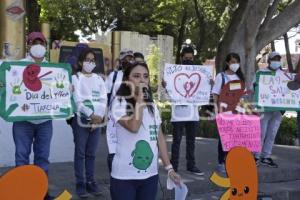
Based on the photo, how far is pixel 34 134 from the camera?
6.21m

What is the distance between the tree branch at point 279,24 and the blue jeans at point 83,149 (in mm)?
9147

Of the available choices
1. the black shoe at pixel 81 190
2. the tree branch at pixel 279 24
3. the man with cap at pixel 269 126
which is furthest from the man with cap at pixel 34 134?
the tree branch at pixel 279 24

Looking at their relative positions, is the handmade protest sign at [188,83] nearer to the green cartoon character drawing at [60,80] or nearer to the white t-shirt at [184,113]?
the white t-shirt at [184,113]

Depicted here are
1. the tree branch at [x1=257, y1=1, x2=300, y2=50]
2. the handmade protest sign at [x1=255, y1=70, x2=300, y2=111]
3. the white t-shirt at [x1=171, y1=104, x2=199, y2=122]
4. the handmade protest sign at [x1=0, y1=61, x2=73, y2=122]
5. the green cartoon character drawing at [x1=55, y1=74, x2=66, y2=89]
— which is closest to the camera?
the handmade protest sign at [x1=0, y1=61, x2=73, y2=122]

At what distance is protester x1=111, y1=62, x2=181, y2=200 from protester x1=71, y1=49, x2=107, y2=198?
2094mm

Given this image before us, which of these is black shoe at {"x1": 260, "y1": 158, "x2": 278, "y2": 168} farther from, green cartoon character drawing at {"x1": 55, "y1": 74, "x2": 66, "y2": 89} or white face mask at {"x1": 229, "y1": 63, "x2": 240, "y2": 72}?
green cartoon character drawing at {"x1": 55, "y1": 74, "x2": 66, "y2": 89}

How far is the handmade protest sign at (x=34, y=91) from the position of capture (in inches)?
237

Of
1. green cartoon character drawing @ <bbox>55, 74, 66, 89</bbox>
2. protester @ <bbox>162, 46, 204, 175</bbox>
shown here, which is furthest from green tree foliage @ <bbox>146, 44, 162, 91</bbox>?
green cartoon character drawing @ <bbox>55, 74, 66, 89</bbox>

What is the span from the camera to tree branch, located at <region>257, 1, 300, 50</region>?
47.3 ft

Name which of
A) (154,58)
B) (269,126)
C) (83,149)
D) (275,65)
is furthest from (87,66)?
(154,58)

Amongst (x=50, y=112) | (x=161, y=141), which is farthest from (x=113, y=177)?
(x=50, y=112)

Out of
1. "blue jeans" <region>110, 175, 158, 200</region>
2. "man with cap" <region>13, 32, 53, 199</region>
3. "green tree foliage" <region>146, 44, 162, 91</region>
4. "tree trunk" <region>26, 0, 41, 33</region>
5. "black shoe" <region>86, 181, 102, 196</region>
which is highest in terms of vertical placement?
"tree trunk" <region>26, 0, 41, 33</region>

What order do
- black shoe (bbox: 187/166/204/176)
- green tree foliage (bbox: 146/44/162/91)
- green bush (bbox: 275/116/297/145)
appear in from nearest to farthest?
black shoe (bbox: 187/166/204/176), green bush (bbox: 275/116/297/145), green tree foliage (bbox: 146/44/162/91)

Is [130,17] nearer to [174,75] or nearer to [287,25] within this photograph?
[287,25]
